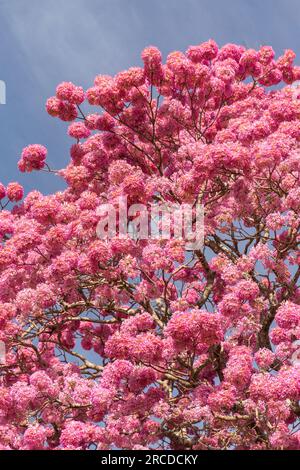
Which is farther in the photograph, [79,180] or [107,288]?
[79,180]

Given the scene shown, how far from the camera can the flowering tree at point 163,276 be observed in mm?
10172

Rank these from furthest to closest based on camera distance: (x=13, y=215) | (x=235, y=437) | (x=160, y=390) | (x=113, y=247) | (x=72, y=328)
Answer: (x=13, y=215)
(x=72, y=328)
(x=113, y=247)
(x=160, y=390)
(x=235, y=437)

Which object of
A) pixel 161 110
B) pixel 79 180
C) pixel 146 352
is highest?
pixel 161 110

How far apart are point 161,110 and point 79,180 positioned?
2312 mm

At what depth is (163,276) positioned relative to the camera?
1185 centimetres

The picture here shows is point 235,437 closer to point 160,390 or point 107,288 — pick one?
point 160,390

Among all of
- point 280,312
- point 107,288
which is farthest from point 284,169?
point 107,288

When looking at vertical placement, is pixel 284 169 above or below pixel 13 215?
above

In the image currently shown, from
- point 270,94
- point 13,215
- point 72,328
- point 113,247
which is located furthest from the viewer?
point 270,94

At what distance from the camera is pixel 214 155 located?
1205cm

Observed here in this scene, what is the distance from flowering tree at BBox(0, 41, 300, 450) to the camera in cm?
1017

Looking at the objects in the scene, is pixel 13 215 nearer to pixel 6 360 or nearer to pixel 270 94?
pixel 6 360

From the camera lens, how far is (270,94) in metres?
16.8

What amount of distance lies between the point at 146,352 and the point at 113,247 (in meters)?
2.37
